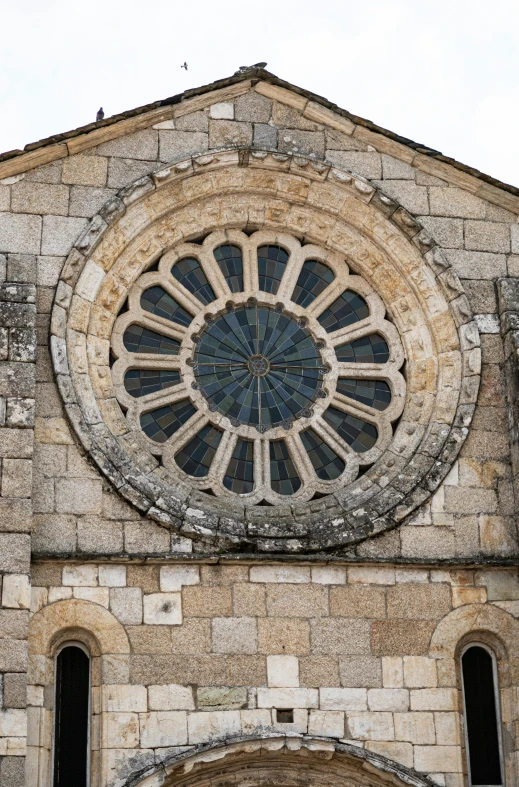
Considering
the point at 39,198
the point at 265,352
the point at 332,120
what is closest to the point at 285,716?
the point at 265,352

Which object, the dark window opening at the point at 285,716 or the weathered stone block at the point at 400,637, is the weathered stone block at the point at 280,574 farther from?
the dark window opening at the point at 285,716

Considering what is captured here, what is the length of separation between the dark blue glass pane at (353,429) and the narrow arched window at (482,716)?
218 centimetres

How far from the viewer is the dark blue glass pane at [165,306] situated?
16.7m

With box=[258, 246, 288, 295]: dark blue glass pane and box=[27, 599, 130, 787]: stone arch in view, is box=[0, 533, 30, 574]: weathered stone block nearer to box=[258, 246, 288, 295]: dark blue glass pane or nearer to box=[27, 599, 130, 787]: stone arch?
box=[27, 599, 130, 787]: stone arch

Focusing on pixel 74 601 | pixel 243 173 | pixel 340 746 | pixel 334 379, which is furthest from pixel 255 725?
pixel 243 173

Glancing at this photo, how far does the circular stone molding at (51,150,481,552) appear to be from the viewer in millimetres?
15750

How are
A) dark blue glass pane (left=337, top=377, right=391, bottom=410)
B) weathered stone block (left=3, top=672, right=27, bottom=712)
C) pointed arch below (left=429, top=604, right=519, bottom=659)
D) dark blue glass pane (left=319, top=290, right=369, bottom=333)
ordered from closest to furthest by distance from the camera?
1. weathered stone block (left=3, top=672, right=27, bottom=712)
2. pointed arch below (left=429, top=604, right=519, bottom=659)
3. dark blue glass pane (left=337, top=377, right=391, bottom=410)
4. dark blue glass pane (left=319, top=290, right=369, bottom=333)

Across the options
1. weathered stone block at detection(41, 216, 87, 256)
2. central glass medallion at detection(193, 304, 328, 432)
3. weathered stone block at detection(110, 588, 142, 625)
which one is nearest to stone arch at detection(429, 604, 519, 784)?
central glass medallion at detection(193, 304, 328, 432)

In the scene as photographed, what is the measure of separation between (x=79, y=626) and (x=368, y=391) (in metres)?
3.72

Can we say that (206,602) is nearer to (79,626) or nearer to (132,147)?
(79,626)

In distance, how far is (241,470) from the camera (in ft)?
52.9


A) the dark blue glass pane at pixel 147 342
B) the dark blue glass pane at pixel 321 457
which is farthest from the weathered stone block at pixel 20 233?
the dark blue glass pane at pixel 321 457

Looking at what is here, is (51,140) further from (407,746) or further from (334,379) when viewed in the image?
(407,746)

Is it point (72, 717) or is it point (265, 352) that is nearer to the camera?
point (72, 717)
